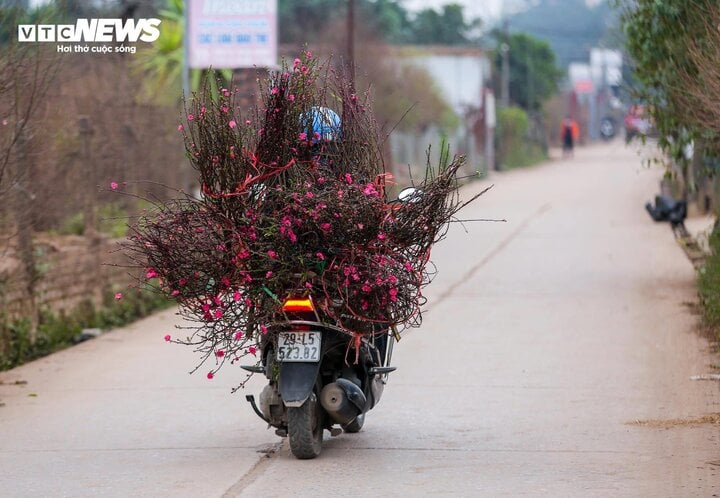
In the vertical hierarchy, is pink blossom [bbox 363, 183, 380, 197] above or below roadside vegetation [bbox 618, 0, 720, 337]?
below

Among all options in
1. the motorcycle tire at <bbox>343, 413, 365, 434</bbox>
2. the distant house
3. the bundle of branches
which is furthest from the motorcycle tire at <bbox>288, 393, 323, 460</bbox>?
the distant house

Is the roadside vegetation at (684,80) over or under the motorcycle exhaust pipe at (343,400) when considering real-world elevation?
over

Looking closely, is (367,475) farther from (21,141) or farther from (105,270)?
(105,270)

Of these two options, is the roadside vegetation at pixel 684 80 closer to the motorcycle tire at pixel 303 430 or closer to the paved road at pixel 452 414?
the paved road at pixel 452 414

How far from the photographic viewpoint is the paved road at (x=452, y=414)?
21.7 ft

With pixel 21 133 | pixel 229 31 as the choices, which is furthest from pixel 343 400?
pixel 229 31

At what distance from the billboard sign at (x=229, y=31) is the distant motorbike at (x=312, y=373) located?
12361 mm

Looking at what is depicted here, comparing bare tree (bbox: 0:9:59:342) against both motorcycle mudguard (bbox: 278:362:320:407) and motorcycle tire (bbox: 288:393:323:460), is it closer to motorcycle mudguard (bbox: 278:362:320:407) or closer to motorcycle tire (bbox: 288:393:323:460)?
motorcycle mudguard (bbox: 278:362:320:407)

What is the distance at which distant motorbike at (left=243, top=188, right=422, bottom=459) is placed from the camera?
690cm

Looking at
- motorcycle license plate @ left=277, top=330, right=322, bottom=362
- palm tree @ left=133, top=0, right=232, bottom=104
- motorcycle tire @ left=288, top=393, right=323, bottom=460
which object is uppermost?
palm tree @ left=133, top=0, right=232, bottom=104

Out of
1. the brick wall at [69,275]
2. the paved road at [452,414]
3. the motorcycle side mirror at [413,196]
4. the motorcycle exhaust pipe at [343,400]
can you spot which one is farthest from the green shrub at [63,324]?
the motorcycle side mirror at [413,196]

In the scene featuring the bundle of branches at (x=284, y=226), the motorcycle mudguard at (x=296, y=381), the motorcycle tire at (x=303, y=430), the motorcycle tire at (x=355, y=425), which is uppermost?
the bundle of branches at (x=284, y=226)

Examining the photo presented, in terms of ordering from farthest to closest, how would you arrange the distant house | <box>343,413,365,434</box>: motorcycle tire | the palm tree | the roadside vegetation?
the distant house, the palm tree, the roadside vegetation, <box>343,413,365,434</box>: motorcycle tire

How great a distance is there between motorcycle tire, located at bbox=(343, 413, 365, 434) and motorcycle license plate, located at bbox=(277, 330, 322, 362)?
2.63 ft
